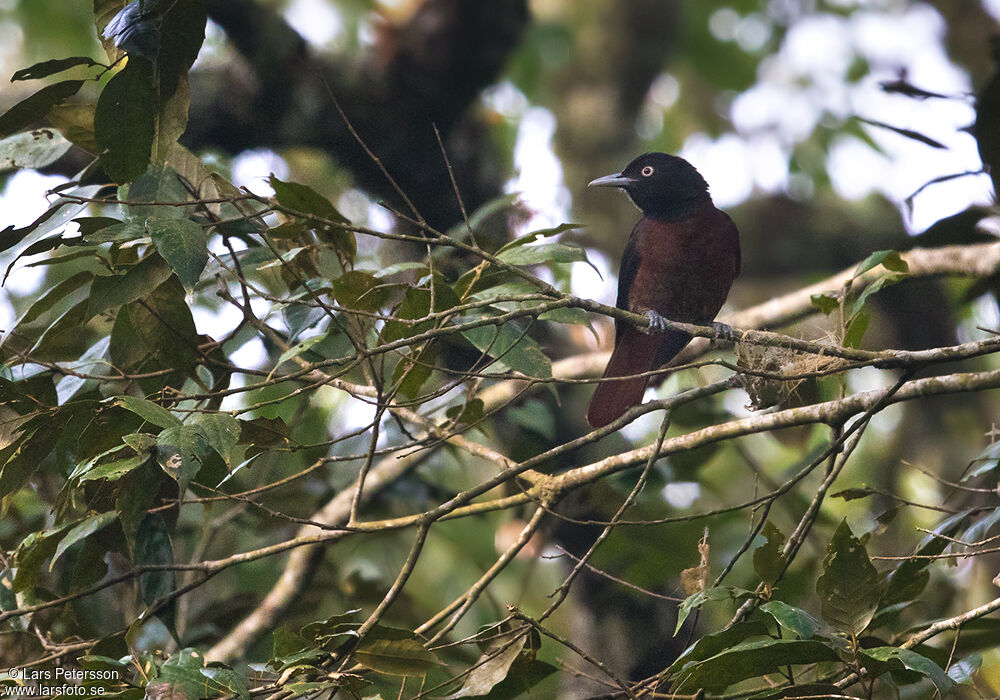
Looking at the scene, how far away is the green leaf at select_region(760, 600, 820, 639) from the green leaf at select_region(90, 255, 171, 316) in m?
1.35

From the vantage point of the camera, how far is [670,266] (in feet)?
11.1

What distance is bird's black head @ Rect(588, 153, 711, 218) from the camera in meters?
3.69

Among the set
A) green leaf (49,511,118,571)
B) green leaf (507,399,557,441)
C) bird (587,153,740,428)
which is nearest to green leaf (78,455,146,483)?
green leaf (49,511,118,571)

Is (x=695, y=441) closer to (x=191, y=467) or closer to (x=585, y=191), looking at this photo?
(x=191, y=467)

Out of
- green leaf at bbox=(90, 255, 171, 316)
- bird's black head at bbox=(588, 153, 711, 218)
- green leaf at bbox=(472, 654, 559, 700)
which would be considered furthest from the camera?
bird's black head at bbox=(588, 153, 711, 218)

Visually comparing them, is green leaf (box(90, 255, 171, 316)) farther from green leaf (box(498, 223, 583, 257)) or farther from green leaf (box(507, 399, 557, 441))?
green leaf (box(507, 399, 557, 441))

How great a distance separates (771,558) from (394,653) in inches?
31.0

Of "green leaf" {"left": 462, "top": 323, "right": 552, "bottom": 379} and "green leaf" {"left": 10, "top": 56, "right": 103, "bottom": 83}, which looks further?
"green leaf" {"left": 462, "top": 323, "right": 552, "bottom": 379}

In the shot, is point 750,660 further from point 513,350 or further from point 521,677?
point 513,350

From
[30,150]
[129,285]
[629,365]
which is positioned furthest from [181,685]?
[629,365]

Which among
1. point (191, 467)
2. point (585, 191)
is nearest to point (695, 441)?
point (191, 467)

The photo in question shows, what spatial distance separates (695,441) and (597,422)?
3.29 feet

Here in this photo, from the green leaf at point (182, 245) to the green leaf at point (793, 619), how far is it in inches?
47.7

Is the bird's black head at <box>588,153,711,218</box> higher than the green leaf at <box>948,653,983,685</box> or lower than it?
higher
